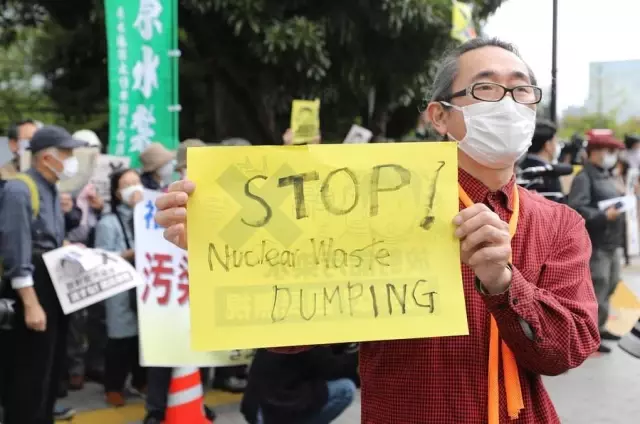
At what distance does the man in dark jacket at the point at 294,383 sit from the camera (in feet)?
10.8

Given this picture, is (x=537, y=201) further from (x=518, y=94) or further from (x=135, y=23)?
(x=135, y=23)

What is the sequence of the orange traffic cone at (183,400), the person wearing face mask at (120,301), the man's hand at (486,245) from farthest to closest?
the person wearing face mask at (120,301), the orange traffic cone at (183,400), the man's hand at (486,245)

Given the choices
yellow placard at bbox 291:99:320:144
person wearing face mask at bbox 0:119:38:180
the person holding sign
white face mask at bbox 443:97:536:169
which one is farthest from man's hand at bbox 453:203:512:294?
yellow placard at bbox 291:99:320:144

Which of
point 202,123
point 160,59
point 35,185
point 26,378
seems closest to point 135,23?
point 160,59

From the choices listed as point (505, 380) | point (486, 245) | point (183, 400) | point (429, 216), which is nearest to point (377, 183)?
point (429, 216)

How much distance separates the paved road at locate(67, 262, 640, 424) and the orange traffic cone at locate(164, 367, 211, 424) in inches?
19.0

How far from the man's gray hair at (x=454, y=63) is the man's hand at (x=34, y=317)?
2.81 metres

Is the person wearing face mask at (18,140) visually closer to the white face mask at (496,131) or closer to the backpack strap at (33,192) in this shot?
the backpack strap at (33,192)

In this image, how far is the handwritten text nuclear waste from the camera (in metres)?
1.47

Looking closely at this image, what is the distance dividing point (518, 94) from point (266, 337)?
0.80 meters

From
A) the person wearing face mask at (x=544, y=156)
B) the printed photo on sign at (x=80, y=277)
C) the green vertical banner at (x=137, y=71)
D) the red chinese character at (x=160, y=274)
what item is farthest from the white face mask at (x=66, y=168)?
the person wearing face mask at (x=544, y=156)

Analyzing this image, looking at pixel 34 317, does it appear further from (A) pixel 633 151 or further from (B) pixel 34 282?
(A) pixel 633 151

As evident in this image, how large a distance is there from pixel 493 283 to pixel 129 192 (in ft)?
14.3

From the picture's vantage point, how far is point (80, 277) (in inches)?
160
